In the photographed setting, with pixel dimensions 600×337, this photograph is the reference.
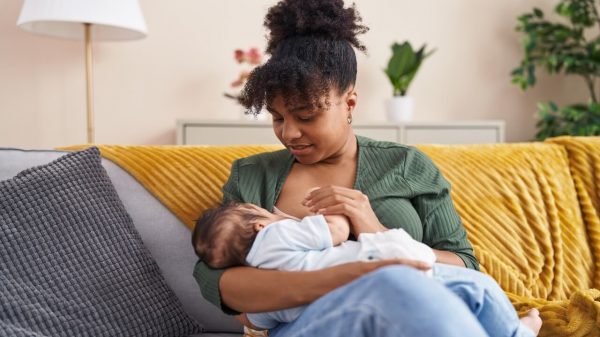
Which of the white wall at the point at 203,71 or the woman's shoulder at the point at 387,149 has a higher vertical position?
the white wall at the point at 203,71

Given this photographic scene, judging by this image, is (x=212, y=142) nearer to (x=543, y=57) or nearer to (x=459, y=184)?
(x=459, y=184)

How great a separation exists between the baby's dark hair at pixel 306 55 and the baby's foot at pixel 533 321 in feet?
2.01

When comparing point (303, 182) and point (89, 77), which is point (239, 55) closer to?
point (89, 77)

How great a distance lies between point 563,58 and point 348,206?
2659 millimetres

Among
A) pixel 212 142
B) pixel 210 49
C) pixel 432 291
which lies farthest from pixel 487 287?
pixel 210 49

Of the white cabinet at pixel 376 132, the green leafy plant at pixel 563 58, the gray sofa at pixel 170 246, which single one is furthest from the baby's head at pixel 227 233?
the green leafy plant at pixel 563 58

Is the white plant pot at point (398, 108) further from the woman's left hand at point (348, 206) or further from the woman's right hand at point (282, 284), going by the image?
the woman's right hand at point (282, 284)

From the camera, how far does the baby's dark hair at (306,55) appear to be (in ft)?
4.25

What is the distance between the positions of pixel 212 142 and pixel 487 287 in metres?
2.10

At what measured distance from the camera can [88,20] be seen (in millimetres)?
2684

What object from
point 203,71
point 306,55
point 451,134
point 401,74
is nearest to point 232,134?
point 203,71

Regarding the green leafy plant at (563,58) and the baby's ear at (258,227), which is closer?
the baby's ear at (258,227)

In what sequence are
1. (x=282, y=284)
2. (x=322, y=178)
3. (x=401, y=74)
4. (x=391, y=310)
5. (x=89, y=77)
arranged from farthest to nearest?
(x=401, y=74) < (x=89, y=77) < (x=322, y=178) < (x=282, y=284) < (x=391, y=310)

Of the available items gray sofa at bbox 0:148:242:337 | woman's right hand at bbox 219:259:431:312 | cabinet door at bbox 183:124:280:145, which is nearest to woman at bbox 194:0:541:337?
woman's right hand at bbox 219:259:431:312
